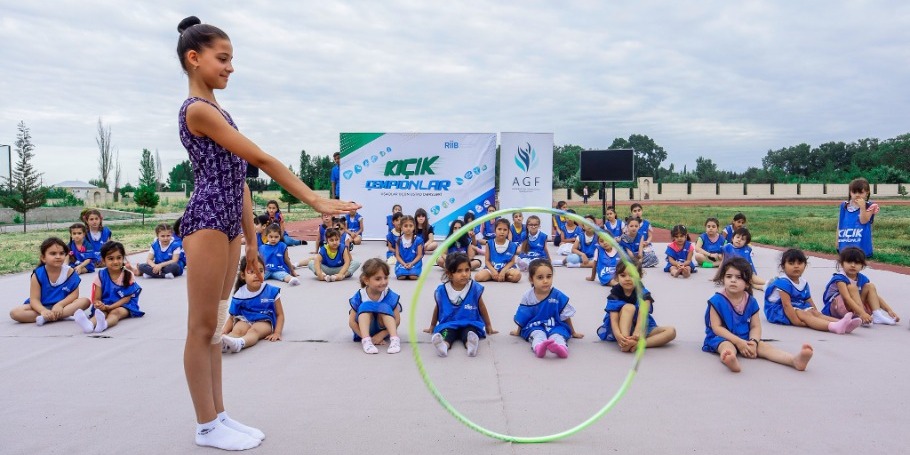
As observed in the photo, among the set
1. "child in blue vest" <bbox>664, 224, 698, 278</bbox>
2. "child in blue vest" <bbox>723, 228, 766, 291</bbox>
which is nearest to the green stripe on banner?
"child in blue vest" <bbox>664, 224, 698, 278</bbox>

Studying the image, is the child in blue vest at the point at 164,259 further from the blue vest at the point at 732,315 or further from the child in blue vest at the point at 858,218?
the child in blue vest at the point at 858,218

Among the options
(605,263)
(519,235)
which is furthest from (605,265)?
(519,235)

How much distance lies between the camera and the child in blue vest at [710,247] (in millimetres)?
9500

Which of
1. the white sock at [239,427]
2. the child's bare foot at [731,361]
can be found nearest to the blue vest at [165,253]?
the white sock at [239,427]

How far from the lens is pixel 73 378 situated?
12.7 ft

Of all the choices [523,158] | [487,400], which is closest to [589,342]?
[487,400]

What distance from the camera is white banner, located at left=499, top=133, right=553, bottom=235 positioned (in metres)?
14.1

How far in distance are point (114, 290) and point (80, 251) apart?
392 cm

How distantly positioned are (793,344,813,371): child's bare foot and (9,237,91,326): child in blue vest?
6.18 m

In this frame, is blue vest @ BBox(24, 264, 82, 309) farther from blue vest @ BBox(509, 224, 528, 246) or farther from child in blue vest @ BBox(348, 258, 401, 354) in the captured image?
blue vest @ BBox(509, 224, 528, 246)

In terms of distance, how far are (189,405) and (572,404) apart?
2.31 meters

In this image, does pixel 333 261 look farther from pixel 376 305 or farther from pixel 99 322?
pixel 376 305

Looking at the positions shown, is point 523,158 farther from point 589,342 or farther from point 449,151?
point 589,342

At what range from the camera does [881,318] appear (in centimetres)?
533
